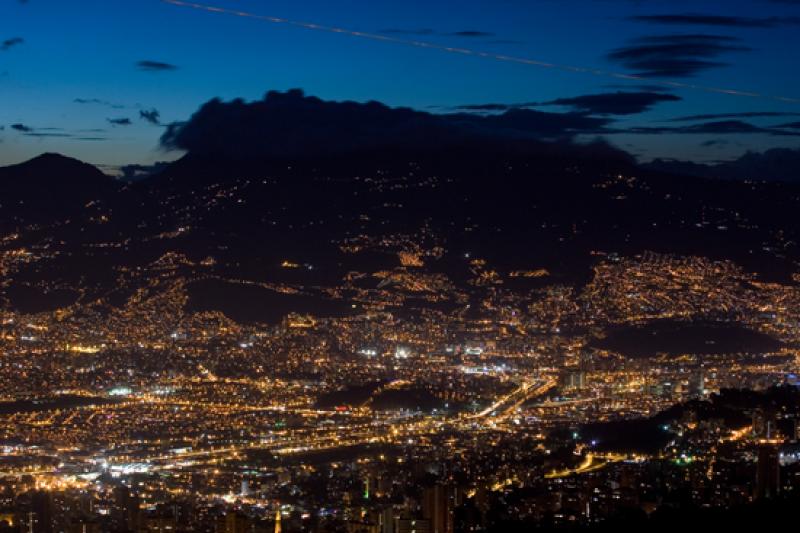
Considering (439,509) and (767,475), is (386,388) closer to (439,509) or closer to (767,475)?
(767,475)

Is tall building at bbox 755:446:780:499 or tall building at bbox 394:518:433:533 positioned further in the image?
tall building at bbox 755:446:780:499

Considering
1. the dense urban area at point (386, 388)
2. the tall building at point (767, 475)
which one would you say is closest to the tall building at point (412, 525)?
the dense urban area at point (386, 388)

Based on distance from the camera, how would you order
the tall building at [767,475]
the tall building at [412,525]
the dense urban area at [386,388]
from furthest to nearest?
the dense urban area at [386,388] < the tall building at [767,475] < the tall building at [412,525]

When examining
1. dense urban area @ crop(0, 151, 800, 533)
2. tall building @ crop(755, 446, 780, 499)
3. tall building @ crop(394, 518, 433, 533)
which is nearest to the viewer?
tall building @ crop(394, 518, 433, 533)

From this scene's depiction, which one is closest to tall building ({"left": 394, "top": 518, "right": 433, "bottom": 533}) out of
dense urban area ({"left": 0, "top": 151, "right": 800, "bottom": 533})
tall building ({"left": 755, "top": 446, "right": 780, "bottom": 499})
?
dense urban area ({"left": 0, "top": 151, "right": 800, "bottom": 533})

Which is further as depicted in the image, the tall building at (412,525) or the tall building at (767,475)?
the tall building at (767,475)

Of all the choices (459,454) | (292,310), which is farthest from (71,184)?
(459,454)

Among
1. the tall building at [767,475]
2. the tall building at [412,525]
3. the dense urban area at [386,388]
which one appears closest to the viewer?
the tall building at [412,525]

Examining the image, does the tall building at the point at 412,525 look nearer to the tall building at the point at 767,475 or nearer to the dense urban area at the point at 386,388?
the dense urban area at the point at 386,388

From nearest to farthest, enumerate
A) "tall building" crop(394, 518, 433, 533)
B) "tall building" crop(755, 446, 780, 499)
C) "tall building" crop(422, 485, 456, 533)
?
"tall building" crop(394, 518, 433, 533) → "tall building" crop(422, 485, 456, 533) → "tall building" crop(755, 446, 780, 499)

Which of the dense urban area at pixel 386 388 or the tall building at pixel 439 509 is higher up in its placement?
the tall building at pixel 439 509

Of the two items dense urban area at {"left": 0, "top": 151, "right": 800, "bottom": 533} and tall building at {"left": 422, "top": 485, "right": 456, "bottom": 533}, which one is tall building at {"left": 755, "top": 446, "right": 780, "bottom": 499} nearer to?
dense urban area at {"left": 0, "top": 151, "right": 800, "bottom": 533}

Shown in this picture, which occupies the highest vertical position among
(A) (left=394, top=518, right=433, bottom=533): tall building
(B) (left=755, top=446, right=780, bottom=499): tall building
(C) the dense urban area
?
(B) (left=755, top=446, right=780, bottom=499): tall building
